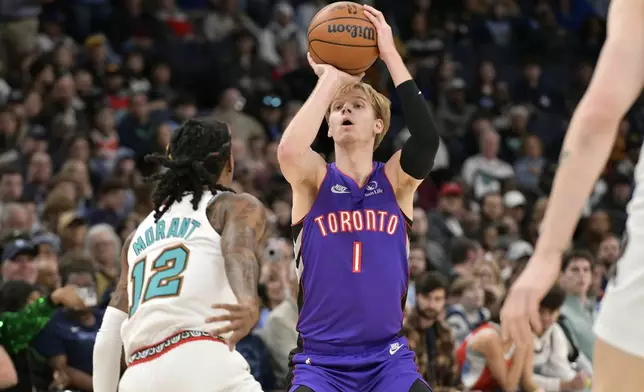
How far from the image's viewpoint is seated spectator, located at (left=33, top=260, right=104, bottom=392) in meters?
7.73

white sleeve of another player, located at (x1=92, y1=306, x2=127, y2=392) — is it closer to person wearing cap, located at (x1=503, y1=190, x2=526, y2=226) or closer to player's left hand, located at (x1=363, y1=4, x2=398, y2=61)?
player's left hand, located at (x1=363, y1=4, x2=398, y2=61)

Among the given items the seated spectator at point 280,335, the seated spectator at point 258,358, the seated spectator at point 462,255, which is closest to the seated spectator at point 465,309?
the seated spectator at point 462,255

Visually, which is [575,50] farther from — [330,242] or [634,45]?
[634,45]

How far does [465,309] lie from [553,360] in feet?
3.40

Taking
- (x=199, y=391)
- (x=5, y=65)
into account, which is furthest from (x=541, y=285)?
(x=5, y=65)

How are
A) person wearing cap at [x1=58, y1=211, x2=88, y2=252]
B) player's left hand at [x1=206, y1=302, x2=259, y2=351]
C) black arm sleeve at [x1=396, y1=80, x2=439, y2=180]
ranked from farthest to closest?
1. person wearing cap at [x1=58, y1=211, x2=88, y2=252]
2. black arm sleeve at [x1=396, y1=80, x2=439, y2=180]
3. player's left hand at [x1=206, y1=302, x2=259, y2=351]

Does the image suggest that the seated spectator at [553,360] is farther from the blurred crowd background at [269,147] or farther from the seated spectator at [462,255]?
the seated spectator at [462,255]

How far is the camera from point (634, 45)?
8.89 ft

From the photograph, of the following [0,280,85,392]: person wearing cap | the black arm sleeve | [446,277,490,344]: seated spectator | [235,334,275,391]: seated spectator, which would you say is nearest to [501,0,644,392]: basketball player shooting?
the black arm sleeve

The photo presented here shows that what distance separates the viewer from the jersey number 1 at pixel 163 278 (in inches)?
190

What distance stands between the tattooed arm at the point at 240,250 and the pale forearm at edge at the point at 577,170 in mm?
2162

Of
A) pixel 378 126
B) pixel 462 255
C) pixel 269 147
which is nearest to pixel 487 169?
pixel 269 147

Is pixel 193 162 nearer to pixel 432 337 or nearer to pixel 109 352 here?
pixel 109 352

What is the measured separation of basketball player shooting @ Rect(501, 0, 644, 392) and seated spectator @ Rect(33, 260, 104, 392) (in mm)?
5566
